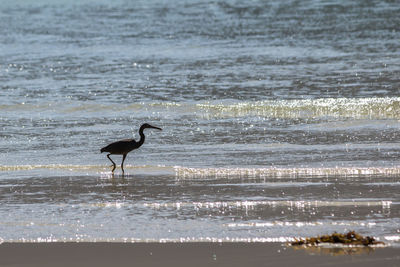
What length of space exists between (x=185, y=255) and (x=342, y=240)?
→ 1.32 metres

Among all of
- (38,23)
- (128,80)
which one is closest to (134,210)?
(128,80)

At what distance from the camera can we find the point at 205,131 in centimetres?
1500

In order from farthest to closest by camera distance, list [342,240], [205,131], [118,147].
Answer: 1. [205,131]
2. [118,147]
3. [342,240]

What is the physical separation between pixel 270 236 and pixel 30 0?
4437 cm

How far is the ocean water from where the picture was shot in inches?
363

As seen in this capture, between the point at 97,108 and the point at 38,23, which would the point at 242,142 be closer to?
the point at 97,108

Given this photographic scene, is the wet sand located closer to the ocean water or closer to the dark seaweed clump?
the dark seaweed clump

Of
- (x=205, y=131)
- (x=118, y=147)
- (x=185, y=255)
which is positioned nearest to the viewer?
(x=185, y=255)

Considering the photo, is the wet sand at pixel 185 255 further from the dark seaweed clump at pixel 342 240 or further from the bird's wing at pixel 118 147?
the bird's wing at pixel 118 147

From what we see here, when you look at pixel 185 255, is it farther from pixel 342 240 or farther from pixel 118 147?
pixel 118 147

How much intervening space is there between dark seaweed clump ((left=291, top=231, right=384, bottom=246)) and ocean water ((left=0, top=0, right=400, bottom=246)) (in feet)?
0.71

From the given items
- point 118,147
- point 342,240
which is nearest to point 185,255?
point 342,240

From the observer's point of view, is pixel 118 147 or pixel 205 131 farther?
pixel 205 131

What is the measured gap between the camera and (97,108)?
17969mm
